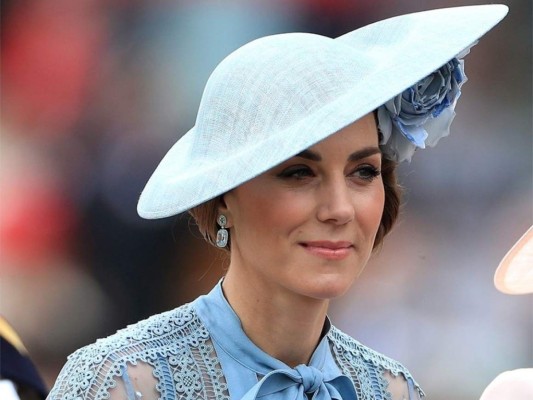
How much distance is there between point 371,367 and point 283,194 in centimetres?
66

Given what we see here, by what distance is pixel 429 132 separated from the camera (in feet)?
9.12

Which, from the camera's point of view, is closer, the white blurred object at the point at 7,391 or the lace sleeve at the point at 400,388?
the white blurred object at the point at 7,391

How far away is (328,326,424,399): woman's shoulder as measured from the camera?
9.45ft

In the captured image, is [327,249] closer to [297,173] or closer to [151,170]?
[297,173]

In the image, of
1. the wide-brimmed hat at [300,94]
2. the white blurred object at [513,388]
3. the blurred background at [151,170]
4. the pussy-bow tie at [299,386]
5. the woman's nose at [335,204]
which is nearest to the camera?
the wide-brimmed hat at [300,94]

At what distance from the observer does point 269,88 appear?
2.46 m

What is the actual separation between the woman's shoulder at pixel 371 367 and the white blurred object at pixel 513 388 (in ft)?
0.69

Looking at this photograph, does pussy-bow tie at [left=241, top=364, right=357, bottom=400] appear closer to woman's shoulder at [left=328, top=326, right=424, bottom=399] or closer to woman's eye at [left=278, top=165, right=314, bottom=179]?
woman's shoulder at [left=328, top=326, right=424, bottom=399]

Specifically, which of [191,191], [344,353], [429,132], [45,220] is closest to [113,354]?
[191,191]

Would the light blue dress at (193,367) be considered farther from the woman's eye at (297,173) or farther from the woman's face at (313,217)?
the woman's eye at (297,173)

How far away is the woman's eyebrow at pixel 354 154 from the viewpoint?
2473mm

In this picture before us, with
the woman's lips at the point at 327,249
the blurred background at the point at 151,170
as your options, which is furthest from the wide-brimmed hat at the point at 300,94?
the blurred background at the point at 151,170

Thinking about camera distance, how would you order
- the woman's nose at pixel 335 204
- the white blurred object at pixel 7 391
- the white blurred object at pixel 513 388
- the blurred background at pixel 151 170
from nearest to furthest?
the woman's nose at pixel 335 204 < the white blurred object at pixel 7 391 < the white blurred object at pixel 513 388 < the blurred background at pixel 151 170

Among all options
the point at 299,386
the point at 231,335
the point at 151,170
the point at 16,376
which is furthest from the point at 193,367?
the point at 151,170
